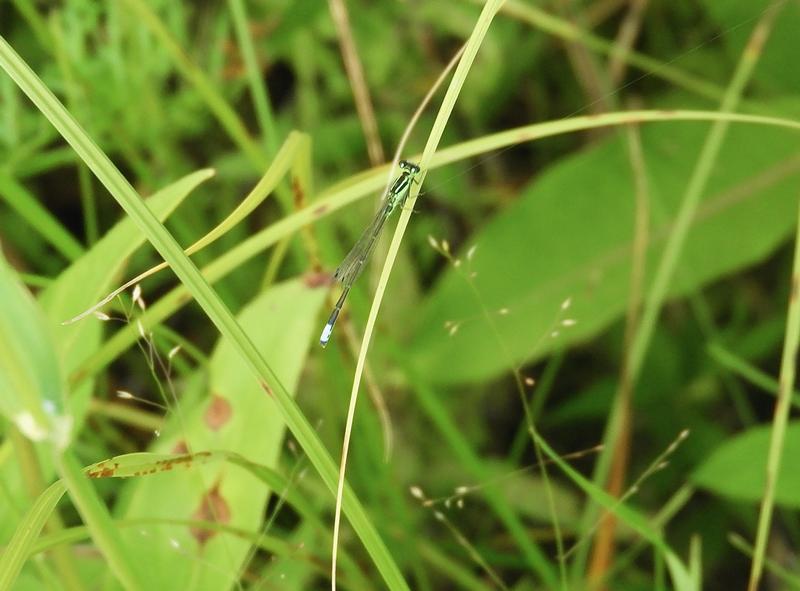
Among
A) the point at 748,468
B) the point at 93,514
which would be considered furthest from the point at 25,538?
the point at 748,468

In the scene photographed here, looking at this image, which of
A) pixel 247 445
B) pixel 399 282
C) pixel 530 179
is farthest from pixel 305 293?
pixel 530 179

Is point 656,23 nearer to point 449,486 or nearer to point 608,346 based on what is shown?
point 608,346

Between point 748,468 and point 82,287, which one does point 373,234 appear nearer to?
point 82,287

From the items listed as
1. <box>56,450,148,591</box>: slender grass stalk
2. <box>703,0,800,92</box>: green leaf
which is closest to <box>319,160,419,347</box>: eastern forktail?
<box>56,450,148,591</box>: slender grass stalk

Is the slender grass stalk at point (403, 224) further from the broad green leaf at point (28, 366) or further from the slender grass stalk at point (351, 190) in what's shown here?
the broad green leaf at point (28, 366)

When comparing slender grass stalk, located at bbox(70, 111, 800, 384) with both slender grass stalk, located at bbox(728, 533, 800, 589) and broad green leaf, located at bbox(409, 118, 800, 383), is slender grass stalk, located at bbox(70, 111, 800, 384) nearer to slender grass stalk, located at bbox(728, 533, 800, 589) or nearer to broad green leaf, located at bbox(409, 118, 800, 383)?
slender grass stalk, located at bbox(728, 533, 800, 589)

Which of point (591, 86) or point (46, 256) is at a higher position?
point (591, 86)
